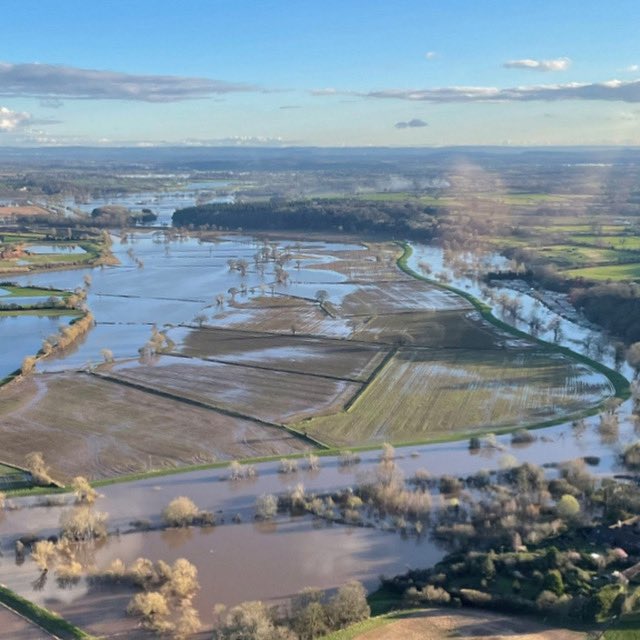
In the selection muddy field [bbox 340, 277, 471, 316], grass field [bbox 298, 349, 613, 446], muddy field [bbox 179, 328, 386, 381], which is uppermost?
muddy field [bbox 340, 277, 471, 316]

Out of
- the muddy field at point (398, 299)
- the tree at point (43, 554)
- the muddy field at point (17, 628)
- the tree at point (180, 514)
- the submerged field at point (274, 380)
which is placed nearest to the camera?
the muddy field at point (17, 628)

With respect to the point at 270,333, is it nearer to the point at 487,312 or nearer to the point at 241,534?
the point at 487,312

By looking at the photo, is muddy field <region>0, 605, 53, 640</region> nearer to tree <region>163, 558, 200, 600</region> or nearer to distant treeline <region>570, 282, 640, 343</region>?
tree <region>163, 558, 200, 600</region>

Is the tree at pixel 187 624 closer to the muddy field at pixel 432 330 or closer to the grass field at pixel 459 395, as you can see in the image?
the grass field at pixel 459 395

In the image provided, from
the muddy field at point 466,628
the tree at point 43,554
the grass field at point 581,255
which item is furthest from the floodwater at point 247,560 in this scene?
the grass field at point 581,255

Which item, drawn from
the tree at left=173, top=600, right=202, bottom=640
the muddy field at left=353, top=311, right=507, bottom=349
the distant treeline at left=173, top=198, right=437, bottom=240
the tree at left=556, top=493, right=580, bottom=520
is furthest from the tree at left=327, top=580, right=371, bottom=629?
the distant treeline at left=173, top=198, right=437, bottom=240

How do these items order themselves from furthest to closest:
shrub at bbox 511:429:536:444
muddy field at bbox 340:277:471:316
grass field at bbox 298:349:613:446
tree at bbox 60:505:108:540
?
muddy field at bbox 340:277:471:316
grass field at bbox 298:349:613:446
shrub at bbox 511:429:536:444
tree at bbox 60:505:108:540

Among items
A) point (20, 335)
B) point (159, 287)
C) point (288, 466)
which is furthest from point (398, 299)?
point (288, 466)
